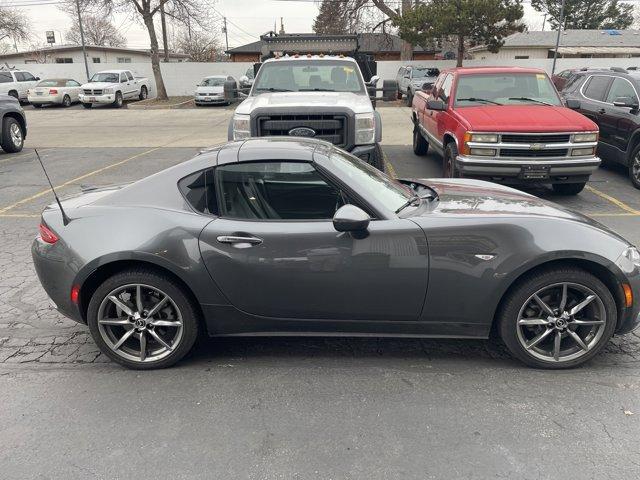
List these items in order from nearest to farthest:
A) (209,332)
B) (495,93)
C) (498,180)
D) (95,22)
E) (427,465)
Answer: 1. (427,465)
2. (209,332)
3. (498,180)
4. (495,93)
5. (95,22)

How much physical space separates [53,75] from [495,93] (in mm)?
32647

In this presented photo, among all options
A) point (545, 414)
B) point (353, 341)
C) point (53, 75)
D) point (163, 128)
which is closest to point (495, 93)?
point (353, 341)

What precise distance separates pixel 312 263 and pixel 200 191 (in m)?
0.90

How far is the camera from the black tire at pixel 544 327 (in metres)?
3.16

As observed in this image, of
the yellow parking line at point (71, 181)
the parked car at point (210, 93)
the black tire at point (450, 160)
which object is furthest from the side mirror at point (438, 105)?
the parked car at point (210, 93)

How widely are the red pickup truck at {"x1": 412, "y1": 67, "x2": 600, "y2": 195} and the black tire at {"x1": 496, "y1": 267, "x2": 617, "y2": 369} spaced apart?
13.3ft

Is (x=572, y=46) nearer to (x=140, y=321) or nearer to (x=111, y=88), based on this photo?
(x=111, y=88)

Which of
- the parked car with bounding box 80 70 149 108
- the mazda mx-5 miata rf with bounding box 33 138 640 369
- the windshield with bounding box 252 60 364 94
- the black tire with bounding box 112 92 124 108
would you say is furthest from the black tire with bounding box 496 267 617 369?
the black tire with bounding box 112 92 124 108

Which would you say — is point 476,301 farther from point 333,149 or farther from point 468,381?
point 333,149

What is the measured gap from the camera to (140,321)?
3.38 meters

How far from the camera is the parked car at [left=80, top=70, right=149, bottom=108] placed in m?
24.6

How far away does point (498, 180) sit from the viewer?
7285mm

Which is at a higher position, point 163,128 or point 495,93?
point 495,93

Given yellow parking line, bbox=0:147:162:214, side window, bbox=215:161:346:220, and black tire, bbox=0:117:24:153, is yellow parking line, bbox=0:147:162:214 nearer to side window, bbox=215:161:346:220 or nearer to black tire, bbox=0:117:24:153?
black tire, bbox=0:117:24:153
